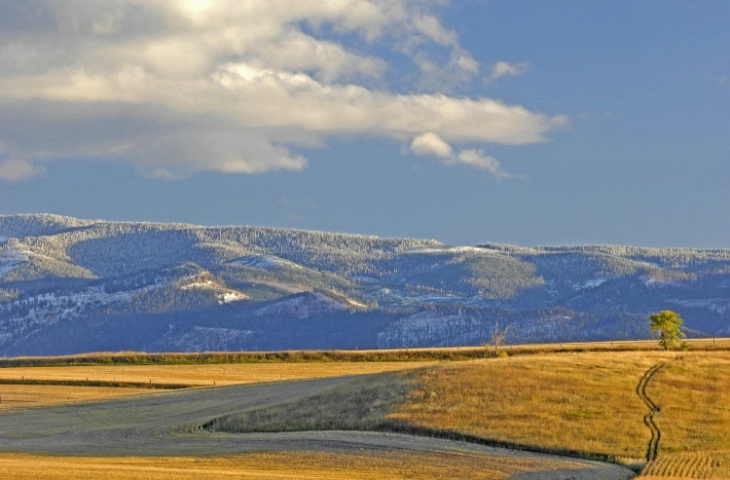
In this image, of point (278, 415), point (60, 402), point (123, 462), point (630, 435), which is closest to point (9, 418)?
point (60, 402)

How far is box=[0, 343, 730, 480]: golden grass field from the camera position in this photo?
61.9 metres

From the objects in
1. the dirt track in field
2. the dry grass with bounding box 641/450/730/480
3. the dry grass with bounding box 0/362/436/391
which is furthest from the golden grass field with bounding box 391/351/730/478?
the dry grass with bounding box 0/362/436/391

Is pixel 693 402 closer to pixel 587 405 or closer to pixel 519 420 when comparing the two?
pixel 587 405

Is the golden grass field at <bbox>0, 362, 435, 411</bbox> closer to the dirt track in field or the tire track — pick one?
the dirt track in field

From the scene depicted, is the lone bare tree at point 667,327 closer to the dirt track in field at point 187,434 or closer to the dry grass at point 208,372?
the dry grass at point 208,372

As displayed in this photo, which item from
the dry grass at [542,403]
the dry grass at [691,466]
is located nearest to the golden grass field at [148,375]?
the dry grass at [542,403]

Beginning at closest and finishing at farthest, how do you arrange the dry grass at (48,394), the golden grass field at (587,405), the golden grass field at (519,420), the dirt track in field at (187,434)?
the golden grass field at (519,420), the dirt track in field at (187,434), the golden grass field at (587,405), the dry grass at (48,394)

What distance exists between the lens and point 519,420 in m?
78.5

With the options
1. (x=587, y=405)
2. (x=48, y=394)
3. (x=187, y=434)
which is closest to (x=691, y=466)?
(x=587, y=405)

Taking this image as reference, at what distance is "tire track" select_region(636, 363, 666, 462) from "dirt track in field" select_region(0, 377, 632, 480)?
16.1 ft

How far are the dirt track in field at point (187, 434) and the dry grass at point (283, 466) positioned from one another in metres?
1.81

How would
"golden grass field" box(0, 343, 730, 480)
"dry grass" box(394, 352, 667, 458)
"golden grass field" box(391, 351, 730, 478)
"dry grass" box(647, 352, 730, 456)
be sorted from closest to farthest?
"golden grass field" box(0, 343, 730, 480) < "golden grass field" box(391, 351, 730, 478) < "dry grass" box(647, 352, 730, 456) < "dry grass" box(394, 352, 667, 458)

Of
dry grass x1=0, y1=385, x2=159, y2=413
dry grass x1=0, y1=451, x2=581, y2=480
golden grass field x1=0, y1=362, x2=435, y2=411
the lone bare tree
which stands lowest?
dry grass x1=0, y1=451, x2=581, y2=480

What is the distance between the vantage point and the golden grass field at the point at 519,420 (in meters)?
61.9
